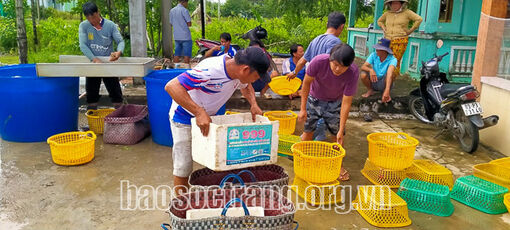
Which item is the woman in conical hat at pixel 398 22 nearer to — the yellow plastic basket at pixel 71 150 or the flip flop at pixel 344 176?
the flip flop at pixel 344 176

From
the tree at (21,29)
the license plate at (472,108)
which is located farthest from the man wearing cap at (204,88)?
the tree at (21,29)

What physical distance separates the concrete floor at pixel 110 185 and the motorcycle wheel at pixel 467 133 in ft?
0.34

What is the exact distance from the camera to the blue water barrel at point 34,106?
4.81 metres

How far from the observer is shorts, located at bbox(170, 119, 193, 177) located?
3.17m

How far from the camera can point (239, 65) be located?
2.84 m

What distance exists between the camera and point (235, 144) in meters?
2.77

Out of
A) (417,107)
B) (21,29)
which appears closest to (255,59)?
(417,107)

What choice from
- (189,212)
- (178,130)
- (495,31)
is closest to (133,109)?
(178,130)

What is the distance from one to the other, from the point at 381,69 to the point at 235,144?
416cm

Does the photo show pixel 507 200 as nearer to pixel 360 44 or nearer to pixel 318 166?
pixel 318 166

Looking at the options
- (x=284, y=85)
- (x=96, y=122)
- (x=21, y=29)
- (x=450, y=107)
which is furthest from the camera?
(x=21, y=29)

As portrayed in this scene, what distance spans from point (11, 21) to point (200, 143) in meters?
13.8

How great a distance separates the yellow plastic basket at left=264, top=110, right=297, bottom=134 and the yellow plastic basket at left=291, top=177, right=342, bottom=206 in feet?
5.00

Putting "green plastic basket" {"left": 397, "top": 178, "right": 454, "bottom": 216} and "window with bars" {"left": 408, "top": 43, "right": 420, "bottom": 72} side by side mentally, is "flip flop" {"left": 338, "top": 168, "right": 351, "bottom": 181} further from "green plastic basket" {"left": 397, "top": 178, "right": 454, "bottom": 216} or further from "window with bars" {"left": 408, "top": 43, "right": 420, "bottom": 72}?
"window with bars" {"left": 408, "top": 43, "right": 420, "bottom": 72}
